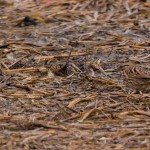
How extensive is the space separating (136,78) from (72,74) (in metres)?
0.47

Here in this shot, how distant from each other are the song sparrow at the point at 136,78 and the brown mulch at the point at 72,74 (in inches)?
2.0

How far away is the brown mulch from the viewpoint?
3123mm

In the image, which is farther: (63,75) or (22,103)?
(63,75)

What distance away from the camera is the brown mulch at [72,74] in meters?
3.12

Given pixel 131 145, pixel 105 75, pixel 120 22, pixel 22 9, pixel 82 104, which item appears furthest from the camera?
pixel 22 9

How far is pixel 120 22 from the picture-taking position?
5477 mm

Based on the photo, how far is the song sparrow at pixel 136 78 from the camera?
3.74 metres

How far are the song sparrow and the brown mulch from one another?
0.05m

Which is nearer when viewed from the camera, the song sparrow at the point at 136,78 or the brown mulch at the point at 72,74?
the brown mulch at the point at 72,74

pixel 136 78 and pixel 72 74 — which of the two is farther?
pixel 72 74

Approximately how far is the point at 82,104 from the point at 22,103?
0.34m

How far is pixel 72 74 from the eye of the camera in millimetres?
4098

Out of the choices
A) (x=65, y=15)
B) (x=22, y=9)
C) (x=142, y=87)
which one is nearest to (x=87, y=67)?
(x=142, y=87)

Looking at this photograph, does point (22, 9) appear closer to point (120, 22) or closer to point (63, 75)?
point (120, 22)
